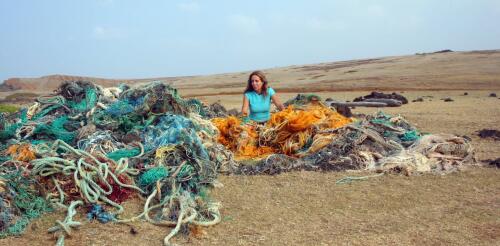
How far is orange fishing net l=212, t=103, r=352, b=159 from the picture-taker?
277 inches

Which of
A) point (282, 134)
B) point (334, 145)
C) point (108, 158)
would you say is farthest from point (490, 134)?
point (108, 158)

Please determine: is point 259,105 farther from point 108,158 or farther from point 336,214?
point 336,214

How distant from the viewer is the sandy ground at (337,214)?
401cm

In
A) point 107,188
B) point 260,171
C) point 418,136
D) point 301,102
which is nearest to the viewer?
point 107,188

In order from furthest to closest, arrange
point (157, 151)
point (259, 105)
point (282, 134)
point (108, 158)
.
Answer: point (259, 105)
point (282, 134)
point (157, 151)
point (108, 158)

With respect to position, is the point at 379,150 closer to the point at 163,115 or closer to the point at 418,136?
the point at 418,136

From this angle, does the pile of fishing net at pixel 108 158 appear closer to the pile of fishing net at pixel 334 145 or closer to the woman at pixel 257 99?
the pile of fishing net at pixel 334 145

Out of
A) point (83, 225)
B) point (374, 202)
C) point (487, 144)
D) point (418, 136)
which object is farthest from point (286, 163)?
point (487, 144)

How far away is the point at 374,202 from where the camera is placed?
4.97 metres

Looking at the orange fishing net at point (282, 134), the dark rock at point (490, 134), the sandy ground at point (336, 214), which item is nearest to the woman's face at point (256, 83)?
the orange fishing net at point (282, 134)

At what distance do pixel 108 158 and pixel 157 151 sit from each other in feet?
1.85

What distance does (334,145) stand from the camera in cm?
659

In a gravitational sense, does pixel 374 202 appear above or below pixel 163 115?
below

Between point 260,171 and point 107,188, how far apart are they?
2035 mm
